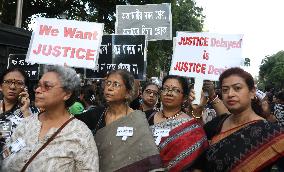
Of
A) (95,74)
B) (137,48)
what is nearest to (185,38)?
(137,48)

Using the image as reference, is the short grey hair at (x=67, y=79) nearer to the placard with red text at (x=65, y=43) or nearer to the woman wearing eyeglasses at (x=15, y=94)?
the woman wearing eyeglasses at (x=15, y=94)

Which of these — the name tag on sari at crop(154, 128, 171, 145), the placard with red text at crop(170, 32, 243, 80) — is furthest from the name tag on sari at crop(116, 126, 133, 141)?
the placard with red text at crop(170, 32, 243, 80)

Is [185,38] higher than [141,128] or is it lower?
higher

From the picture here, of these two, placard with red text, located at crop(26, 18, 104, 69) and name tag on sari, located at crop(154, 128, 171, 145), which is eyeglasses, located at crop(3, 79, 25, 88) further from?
name tag on sari, located at crop(154, 128, 171, 145)

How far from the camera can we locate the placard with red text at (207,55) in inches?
197

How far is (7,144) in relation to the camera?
312cm

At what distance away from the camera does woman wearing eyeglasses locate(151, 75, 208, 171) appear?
354cm

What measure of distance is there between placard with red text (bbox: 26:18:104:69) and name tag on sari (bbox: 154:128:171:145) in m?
1.75

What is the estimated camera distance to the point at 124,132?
342cm

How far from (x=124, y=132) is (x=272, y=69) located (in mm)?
76999

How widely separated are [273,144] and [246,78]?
0.59m

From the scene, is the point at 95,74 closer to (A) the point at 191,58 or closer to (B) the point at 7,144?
(A) the point at 191,58

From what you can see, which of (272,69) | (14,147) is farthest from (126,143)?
(272,69)

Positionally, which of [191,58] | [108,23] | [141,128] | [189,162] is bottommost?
[189,162]
